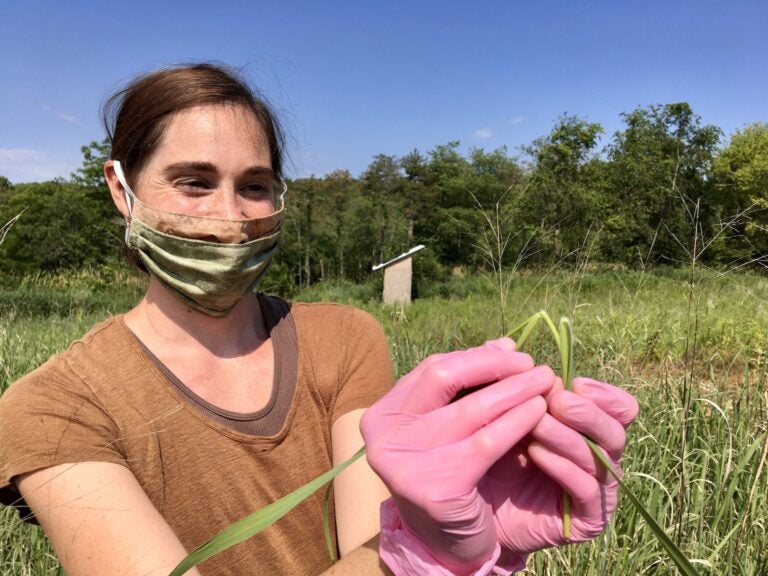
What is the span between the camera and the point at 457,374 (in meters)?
0.89

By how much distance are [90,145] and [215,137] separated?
23411 millimetres

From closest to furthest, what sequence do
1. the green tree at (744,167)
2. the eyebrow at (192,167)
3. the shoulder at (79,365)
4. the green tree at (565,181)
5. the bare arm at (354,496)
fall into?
the shoulder at (79,365), the bare arm at (354,496), the eyebrow at (192,167), the green tree at (565,181), the green tree at (744,167)

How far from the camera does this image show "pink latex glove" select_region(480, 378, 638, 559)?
887 mm

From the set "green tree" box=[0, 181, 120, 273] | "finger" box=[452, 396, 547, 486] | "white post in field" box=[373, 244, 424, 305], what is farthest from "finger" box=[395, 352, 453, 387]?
"green tree" box=[0, 181, 120, 273]

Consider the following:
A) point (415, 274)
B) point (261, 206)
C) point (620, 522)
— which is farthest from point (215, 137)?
point (415, 274)

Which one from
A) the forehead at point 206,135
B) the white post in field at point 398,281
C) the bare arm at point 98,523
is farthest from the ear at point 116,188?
the white post in field at point 398,281

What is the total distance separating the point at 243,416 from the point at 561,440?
30.1 inches

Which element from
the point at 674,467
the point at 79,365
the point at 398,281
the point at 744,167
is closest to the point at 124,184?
the point at 79,365

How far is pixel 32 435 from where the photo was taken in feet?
3.46

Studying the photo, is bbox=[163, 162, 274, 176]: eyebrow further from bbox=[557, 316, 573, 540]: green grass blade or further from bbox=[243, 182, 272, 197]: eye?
bbox=[557, 316, 573, 540]: green grass blade

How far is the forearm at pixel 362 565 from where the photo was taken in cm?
99

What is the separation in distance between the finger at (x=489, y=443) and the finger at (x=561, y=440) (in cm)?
3

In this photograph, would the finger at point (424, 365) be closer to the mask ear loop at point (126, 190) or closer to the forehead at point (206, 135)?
the forehead at point (206, 135)

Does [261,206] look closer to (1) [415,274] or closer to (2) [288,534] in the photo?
(2) [288,534]
